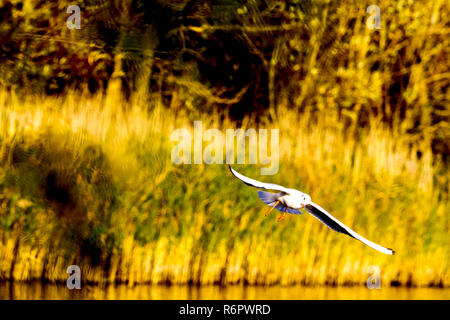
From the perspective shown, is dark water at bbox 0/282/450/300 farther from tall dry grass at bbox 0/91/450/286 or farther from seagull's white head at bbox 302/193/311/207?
seagull's white head at bbox 302/193/311/207

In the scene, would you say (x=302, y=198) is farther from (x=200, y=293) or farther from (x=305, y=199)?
(x=200, y=293)

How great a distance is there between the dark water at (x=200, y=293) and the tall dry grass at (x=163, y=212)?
0.39 feet

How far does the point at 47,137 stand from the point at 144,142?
782 millimetres

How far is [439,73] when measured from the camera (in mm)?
12875

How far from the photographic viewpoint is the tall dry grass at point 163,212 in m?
8.48

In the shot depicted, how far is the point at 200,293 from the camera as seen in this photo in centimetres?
831

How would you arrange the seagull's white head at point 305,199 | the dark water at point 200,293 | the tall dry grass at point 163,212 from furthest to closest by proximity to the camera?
the tall dry grass at point 163,212 < the dark water at point 200,293 < the seagull's white head at point 305,199

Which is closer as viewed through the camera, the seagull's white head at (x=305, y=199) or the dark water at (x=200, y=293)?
the seagull's white head at (x=305, y=199)

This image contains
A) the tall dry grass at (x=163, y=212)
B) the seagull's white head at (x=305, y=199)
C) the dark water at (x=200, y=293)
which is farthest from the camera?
the tall dry grass at (x=163, y=212)

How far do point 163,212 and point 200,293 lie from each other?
0.77 m

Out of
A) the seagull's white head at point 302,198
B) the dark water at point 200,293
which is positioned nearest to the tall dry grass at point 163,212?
the dark water at point 200,293

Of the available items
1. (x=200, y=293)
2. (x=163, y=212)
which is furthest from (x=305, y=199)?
(x=163, y=212)

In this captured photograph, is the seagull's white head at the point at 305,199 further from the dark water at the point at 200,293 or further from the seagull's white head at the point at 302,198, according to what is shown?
the dark water at the point at 200,293

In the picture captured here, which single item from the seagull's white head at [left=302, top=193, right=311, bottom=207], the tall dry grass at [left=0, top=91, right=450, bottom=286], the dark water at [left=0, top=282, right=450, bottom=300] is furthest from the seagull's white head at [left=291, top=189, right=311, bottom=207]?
the tall dry grass at [left=0, top=91, right=450, bottom=286]
